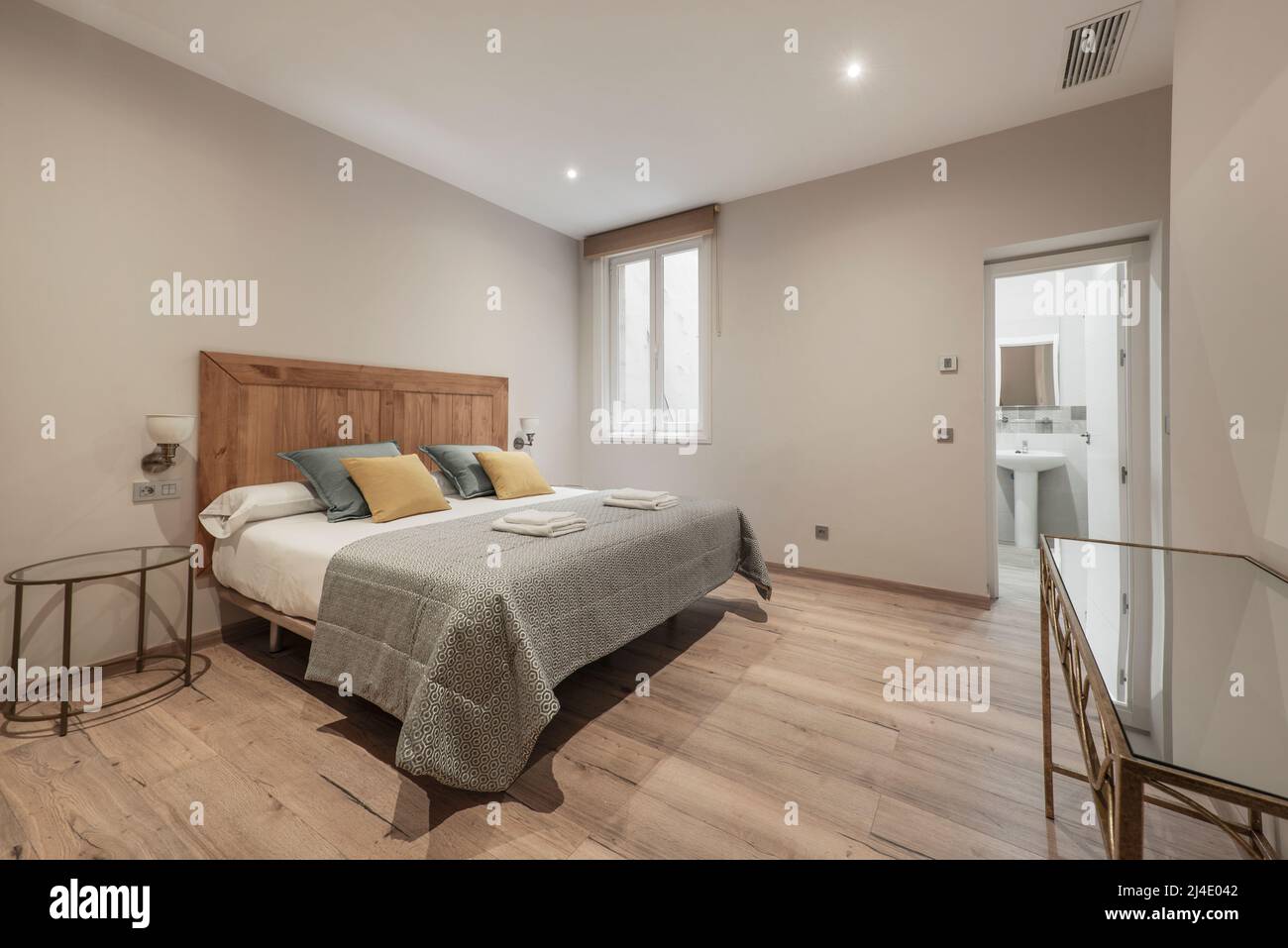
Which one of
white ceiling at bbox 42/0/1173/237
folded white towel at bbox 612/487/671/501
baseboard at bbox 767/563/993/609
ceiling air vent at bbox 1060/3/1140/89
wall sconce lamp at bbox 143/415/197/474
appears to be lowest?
baseboard at bbox 767/563/993/609

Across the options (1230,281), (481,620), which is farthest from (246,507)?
(1230,281)

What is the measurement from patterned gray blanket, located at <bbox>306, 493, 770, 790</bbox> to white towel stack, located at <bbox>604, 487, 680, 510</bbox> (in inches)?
9.0

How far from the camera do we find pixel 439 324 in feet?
12.4

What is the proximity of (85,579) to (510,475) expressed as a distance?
1.93 m

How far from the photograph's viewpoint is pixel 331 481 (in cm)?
273

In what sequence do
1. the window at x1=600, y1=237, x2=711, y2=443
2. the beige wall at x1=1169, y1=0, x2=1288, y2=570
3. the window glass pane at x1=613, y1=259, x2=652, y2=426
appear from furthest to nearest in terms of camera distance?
the window glass pane at x1=613, y1=259, x2=652, y2=426 → the window at x1=600, y1=237, x2=711, y2=443 → the beige wall at x1=1169, y1=0, x2=1288, y2=570

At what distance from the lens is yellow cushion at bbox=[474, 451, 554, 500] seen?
338cm

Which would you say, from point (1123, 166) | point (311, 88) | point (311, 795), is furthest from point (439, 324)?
point (1123, 166)

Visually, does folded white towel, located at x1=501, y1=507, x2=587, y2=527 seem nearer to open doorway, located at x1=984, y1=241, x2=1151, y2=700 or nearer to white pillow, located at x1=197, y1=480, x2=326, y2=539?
white pillow, located at x1=197, y1=480, x2=326, y2=539

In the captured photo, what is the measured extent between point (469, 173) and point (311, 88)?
1.05 m

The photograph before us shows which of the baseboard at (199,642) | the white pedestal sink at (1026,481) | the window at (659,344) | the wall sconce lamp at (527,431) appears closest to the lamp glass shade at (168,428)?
the baseboard at (199,642)

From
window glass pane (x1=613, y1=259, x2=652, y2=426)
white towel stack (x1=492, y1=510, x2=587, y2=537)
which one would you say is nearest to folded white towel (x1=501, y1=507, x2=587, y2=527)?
white towel stack (x1=492, y1=510, x2=587, y2=537)

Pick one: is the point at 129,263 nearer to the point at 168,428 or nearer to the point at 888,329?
the point at 168,428
